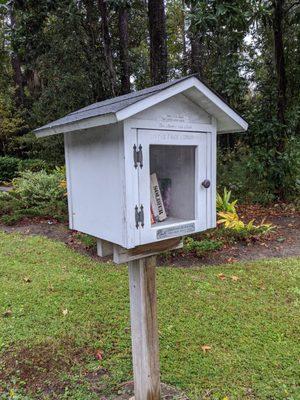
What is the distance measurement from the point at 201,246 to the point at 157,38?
4.05 metres

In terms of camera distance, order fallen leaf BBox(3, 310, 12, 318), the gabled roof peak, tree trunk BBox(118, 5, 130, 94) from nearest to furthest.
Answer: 1. the gabled roof peak
2. fallen leaf BBox(3, 310, 12, 318)
3. tree trunk BBox(118, 5, 130, 94)

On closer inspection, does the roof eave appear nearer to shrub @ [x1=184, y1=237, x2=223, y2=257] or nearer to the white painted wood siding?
the white painted wood siding

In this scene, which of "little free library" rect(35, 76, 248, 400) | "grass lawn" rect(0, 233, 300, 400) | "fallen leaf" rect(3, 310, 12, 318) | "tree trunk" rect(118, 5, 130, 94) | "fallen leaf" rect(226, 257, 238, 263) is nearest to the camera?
"little free library" rect(35, 76, 248, 400)

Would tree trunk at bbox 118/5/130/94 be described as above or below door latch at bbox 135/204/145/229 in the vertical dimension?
above

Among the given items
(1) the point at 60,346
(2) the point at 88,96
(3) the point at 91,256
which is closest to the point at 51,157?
(2) the point at 88,96

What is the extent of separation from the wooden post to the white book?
228 mm

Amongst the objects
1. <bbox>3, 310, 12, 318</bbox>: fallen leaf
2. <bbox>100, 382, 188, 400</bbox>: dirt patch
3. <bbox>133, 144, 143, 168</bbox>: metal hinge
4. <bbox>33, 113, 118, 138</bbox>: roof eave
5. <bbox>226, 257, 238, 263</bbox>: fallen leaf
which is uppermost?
<bbox>33, 113, 118, 138</bbox>: roof eave

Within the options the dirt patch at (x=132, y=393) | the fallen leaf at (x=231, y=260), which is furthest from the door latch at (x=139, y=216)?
the fallen leaf at (x=231, y=260)

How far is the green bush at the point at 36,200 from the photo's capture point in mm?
6410

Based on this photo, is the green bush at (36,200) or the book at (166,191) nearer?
the book at (166,191)

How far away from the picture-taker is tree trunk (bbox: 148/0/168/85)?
627cm

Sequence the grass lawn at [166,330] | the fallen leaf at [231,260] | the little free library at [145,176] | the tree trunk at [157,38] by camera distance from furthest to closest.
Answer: the tree trunk at [157,38]
the fallen leaf at [231,260]
the grass lawn at [166,330]
the little free library at [145,176]

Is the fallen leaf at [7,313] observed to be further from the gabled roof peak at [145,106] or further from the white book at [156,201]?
the white book at [156,201]

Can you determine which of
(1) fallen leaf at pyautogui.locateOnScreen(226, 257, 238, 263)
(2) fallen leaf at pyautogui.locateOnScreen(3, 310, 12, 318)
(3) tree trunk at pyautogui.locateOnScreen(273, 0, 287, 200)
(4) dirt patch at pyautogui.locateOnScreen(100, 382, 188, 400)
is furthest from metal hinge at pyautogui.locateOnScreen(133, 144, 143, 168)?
(3) tree trunk at pyautogui.locateOnScreen(273, 0, 287, 200)
